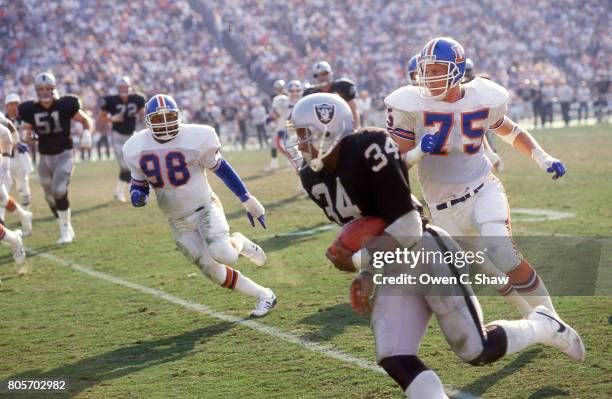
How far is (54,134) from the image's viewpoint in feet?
36.7

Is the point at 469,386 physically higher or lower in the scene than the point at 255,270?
higher

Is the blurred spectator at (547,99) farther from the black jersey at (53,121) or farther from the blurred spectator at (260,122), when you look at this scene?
the black jersey at (53,121)

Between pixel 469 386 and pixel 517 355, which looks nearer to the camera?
pixel 469 386

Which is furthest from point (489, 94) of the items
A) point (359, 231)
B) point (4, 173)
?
point (4, 173)

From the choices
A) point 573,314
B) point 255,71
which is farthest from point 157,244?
point 255,71

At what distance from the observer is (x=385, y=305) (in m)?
4.10

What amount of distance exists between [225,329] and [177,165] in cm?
133

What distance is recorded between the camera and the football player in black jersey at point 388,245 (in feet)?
12.9

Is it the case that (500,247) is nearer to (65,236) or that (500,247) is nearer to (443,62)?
(443,62)

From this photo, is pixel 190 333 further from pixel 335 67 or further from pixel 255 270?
pixel 335 67

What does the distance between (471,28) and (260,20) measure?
913 cm

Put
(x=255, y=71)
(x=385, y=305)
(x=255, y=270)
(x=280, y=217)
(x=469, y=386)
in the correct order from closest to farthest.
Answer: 1. (x=385, y=305)
2. (x=469, y=386)
3. (x=255, y=270)
4. (x=280, y=217)
5. (x=255, y=71)

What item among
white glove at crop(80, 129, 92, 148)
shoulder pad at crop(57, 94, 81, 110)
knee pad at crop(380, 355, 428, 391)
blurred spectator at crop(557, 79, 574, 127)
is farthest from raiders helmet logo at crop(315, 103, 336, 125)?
blurred spectator at crop(557, 79, 574, 127)

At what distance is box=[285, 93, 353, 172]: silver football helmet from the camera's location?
4.01 metres
